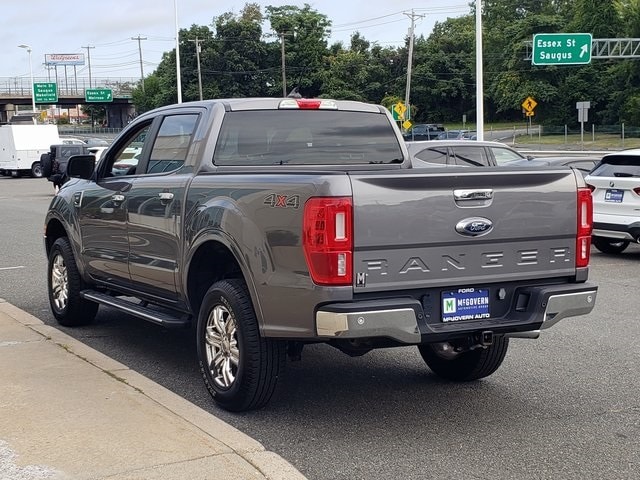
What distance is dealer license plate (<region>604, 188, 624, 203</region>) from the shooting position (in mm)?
12602

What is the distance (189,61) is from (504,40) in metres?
32.0

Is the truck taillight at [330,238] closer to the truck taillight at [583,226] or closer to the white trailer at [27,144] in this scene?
the truck taillight at [583,226]

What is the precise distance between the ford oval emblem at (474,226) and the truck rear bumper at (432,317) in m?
0.47

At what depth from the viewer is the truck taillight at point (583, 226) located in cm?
543

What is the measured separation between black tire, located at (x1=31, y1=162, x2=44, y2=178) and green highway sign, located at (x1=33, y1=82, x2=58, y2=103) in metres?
47.3

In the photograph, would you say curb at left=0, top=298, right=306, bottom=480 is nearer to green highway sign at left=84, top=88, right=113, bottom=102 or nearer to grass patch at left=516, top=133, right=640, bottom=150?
grass patch at left=516, top=133, right=640, bottom=150

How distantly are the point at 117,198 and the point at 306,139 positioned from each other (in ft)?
5.37

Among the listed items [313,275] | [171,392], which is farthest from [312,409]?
[313,275]

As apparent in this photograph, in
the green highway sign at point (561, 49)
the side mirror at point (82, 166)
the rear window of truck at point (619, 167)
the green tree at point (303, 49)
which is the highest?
the green tree at point (303, 49)

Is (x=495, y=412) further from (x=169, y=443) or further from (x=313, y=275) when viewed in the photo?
(x=169, y=443)

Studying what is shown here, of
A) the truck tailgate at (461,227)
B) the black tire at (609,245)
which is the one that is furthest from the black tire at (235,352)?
the black tire at (609,245)

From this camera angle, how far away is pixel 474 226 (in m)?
5.04

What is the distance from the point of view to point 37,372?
6.20m

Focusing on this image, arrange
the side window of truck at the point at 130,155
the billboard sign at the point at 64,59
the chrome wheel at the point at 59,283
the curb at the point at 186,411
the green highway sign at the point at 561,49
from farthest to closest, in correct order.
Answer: the billboard sign at the point at 64,59 → the green highway sign at the point at 561,49 → the chrome wheel at the point at 59,283 → the side window of truck at the point at 130,155 → the curb at the point at 186,411
